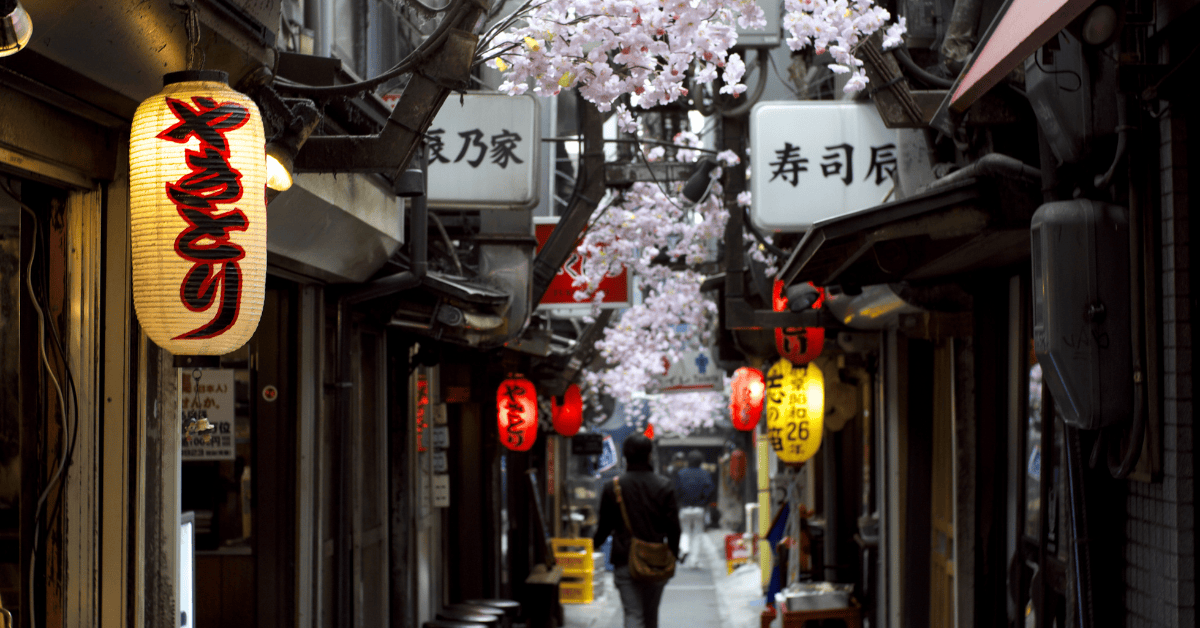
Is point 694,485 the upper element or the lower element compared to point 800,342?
lower

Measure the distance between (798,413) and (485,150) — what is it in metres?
5.74

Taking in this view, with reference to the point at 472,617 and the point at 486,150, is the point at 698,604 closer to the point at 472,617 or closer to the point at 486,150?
the point at 472,617

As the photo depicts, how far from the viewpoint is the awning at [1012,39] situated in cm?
363

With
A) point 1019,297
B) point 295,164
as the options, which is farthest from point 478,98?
point 1019,297

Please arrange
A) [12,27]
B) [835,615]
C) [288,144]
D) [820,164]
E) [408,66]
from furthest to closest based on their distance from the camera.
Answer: [835,615], [820,164], [408,66], [288,144], [12,27]

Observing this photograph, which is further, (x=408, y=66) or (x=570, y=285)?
(x=570, y=285)

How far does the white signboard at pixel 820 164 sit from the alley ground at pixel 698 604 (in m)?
11.9

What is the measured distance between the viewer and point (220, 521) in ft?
28.6

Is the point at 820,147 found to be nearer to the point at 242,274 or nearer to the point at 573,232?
the point at 573,232

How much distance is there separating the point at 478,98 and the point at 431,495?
6124 mm

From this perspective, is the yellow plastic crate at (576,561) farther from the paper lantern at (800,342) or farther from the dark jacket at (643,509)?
the paper lantern at (800,342)

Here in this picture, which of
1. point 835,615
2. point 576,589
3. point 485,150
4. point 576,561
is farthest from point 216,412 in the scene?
point 576,561

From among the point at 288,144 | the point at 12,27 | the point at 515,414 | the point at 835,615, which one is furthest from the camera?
the point at 515,414

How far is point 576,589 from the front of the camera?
73.2 ft
